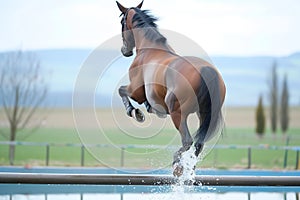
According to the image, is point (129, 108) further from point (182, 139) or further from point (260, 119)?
point (260, 119)

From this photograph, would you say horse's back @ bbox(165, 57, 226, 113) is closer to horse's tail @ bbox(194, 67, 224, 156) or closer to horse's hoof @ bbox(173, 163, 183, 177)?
horse's tail @ bbox(194, 67, 224, 156)

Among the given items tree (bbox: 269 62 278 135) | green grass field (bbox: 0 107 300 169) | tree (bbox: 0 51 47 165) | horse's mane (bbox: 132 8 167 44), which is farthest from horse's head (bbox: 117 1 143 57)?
tree (bbox: 269 62 278 135)

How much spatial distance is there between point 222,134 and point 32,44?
22.3ft

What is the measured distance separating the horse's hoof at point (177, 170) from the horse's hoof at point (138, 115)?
233 mm

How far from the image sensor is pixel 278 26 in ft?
32.1

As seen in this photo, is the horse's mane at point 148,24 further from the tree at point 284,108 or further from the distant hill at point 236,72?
the tree at point 284,108

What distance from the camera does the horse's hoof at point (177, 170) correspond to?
77.9 inches

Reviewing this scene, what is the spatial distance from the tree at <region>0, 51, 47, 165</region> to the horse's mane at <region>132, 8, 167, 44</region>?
567 cm

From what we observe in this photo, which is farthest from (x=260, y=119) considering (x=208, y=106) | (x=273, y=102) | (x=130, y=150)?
(x=208, y=106)

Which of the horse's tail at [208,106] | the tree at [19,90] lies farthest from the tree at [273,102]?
the horse's tail at [208,106]

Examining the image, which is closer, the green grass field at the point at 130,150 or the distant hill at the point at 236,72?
the green grass field at the point at 130,150

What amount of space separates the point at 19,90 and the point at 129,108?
19.4 ft

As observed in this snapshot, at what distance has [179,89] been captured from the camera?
6.47ft

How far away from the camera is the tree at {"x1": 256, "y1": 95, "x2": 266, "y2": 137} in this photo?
9828mm
